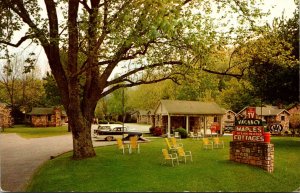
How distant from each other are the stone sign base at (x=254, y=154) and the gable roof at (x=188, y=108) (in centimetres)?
2674

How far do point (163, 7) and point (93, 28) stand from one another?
5639 millimetres

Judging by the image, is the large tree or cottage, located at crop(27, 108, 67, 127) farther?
cottage, located at crop(27, 108, 67, 127)

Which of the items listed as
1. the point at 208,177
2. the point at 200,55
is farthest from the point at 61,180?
the point at 200,55

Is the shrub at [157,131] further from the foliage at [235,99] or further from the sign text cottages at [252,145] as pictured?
the foliage at [235,99]

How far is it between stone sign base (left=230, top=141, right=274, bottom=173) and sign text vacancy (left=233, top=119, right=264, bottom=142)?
0.25 meters

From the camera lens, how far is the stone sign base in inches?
681

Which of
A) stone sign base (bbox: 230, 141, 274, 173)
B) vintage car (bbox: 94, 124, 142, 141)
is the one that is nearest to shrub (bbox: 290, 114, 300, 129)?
vintage car (bbox: 94, 124, 142, 141)

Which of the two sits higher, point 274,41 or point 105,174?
point 274,41

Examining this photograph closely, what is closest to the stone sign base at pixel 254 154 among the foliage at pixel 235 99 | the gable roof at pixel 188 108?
the gable roof at pixel 188 108

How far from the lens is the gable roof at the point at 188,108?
46375mm

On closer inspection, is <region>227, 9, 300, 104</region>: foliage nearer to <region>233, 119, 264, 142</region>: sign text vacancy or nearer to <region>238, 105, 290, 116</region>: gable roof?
<region>233, 119, 264, 142</region>: sign text vacancy

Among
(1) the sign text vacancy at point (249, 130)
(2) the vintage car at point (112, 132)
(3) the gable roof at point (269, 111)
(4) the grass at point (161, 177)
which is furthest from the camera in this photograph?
(3) the gable roof at point (269, 111)

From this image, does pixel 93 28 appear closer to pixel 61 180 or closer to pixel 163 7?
pixel 163 7

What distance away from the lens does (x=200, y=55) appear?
17016 mm
